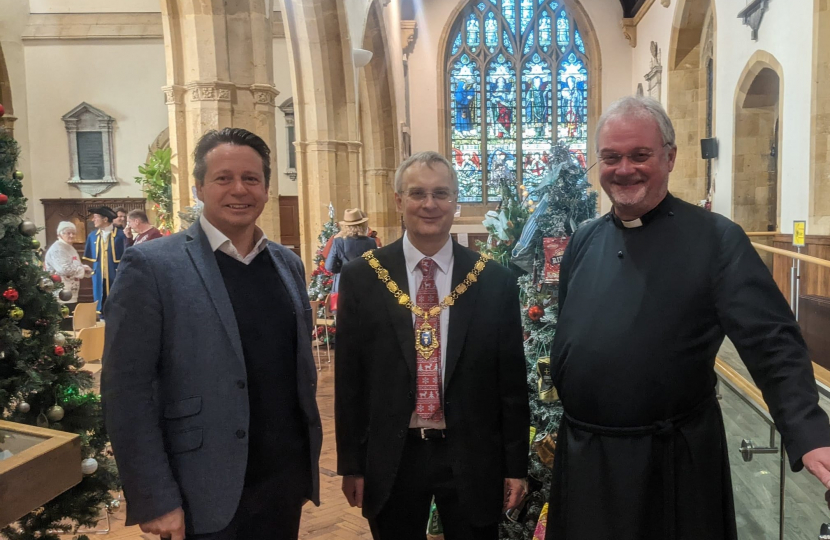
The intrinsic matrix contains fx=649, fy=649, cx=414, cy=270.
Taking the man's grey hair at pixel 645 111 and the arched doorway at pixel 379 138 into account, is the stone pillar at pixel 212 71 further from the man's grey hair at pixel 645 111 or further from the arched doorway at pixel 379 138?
the arched doorway at pixel 379 138

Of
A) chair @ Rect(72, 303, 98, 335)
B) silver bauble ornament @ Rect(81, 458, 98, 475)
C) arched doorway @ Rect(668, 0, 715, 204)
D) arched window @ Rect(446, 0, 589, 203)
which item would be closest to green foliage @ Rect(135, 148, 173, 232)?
chair @ Rect(72, 303, 98, 335)

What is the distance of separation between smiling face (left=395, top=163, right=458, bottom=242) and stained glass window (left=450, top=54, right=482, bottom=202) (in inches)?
647

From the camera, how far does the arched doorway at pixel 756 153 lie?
365 inches

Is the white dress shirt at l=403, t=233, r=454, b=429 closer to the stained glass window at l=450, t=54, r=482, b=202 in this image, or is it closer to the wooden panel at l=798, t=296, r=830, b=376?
the wooden panel at l=798, t=296, r=830, b=376

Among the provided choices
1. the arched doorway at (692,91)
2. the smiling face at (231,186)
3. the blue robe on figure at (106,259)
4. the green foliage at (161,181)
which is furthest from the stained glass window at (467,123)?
the smiling face at (231,186)

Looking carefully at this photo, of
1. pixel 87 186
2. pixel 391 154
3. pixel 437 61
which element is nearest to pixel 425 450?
pixel 391 154

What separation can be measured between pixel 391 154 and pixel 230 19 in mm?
8871

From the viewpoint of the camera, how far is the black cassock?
5.41ft

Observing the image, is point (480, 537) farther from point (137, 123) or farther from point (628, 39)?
point (628, 39)

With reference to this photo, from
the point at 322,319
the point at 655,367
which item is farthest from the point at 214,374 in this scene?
the point at 322,319

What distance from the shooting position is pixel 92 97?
14156 mm

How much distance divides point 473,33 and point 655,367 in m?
17.9

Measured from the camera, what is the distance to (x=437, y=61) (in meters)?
17.8

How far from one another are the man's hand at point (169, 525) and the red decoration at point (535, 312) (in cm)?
200
